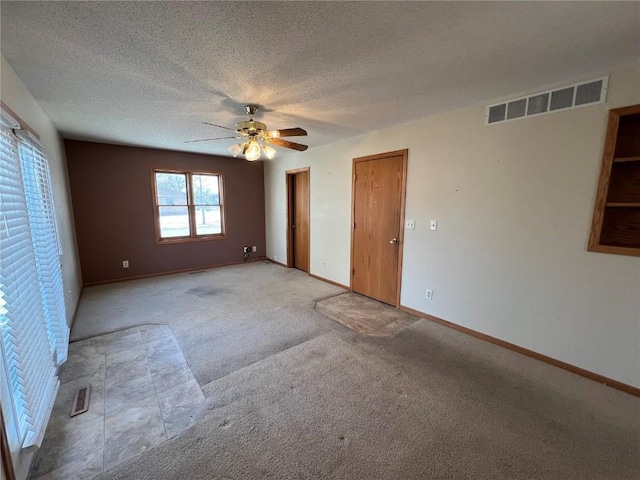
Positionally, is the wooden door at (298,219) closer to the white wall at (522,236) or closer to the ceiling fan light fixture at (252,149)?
the white wall at (522,236)

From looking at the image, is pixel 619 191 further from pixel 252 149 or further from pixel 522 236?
pixel 252 149

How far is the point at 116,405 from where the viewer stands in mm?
1885

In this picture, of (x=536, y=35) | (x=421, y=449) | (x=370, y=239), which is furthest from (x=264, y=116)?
(x=421, y=449)

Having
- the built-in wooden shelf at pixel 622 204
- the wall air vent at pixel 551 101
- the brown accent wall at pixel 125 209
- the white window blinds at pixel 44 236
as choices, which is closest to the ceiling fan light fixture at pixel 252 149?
the white window blinds at pixel 44 236

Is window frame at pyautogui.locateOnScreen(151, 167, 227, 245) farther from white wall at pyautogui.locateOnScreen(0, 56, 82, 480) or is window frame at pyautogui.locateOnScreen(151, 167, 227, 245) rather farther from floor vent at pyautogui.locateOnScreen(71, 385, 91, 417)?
floor vent at pyautogui.locateOnScreen(71, 385, 91, 417)

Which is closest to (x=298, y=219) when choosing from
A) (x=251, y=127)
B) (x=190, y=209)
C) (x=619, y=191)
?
(x=190, y=209)

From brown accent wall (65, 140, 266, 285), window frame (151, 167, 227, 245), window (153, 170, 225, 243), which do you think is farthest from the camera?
window (153, 170, 225, 243)

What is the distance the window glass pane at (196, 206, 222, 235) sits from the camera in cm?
550

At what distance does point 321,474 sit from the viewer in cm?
141

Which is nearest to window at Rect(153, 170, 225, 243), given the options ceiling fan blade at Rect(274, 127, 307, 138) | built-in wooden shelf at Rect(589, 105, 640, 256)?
ceiling fan blade at Rect(274, 127, 307, 138)

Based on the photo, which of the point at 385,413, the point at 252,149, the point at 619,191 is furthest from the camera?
the point at 252,149

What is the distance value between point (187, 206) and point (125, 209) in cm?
101

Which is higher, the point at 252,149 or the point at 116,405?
the point at 252,149

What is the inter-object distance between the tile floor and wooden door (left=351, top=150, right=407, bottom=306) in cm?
255
